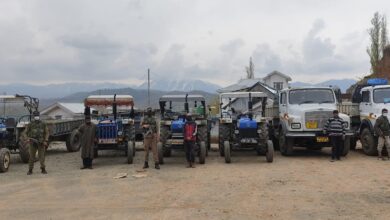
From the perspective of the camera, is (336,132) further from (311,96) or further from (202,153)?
(202,153)

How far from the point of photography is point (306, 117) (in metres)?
16.9

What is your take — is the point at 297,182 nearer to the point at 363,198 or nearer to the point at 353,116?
the point at 363,198

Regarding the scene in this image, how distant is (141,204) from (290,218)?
2914 mm

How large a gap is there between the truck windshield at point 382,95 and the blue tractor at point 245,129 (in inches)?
151

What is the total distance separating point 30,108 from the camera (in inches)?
729

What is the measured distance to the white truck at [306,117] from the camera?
16828 millimetres

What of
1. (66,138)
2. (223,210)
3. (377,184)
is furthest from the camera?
(66,138)

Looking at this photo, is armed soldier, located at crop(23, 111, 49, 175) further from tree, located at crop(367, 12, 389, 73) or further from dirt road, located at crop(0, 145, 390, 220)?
tree, located at crop(367, 12, 389, 73)

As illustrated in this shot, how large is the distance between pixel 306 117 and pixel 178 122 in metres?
4.41

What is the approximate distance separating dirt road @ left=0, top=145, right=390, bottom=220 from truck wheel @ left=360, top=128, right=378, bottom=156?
1166mm

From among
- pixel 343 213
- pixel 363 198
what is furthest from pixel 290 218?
pixel 363 198

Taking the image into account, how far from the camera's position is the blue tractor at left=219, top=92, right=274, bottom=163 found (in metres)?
16.0

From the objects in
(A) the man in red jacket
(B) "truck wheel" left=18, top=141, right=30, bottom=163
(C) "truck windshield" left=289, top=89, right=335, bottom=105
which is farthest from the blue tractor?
(B) "truck wheel" left=18, top=141, right=30, bottom=163

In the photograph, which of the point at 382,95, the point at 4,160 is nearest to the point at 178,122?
the point at 4,160
